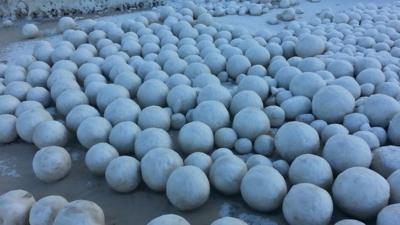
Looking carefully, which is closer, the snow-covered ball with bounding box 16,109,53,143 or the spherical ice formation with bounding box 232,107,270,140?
the spherical ice formation with bounding box 232,107,270,140

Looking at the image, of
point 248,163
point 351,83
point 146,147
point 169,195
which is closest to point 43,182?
point 146,147

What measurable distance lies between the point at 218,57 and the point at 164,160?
3.40 ft

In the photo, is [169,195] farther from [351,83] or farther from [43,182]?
[351,83]

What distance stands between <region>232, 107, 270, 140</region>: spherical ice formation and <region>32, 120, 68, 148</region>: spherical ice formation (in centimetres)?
79

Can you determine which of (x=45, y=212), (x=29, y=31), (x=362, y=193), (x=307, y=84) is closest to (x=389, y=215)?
(x=362, y=193)

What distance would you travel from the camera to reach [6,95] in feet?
7.02

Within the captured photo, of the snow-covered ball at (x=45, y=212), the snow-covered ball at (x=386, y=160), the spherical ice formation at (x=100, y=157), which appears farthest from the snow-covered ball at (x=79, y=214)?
the snow-covered ball at (x=386, y=160)

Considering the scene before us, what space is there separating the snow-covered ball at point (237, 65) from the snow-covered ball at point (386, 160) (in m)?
0.98

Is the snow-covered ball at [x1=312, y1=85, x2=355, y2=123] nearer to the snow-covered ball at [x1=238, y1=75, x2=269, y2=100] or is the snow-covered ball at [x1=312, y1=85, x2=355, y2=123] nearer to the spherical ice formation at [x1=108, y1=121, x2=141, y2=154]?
the snow-covered ball at [x1=238, y1=75, x2=269, y2=100]

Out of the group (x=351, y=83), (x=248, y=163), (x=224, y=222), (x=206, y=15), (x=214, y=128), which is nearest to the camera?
(x=224, y=222)

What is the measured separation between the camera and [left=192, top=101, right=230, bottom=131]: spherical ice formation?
1.80 meters

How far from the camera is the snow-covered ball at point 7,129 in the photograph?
1.92 m

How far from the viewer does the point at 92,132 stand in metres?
1.78

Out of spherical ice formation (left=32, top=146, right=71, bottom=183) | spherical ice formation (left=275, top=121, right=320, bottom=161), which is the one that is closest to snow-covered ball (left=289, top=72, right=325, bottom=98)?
spherical ice formation (left=275, top=121, right=320, bottom=161)
